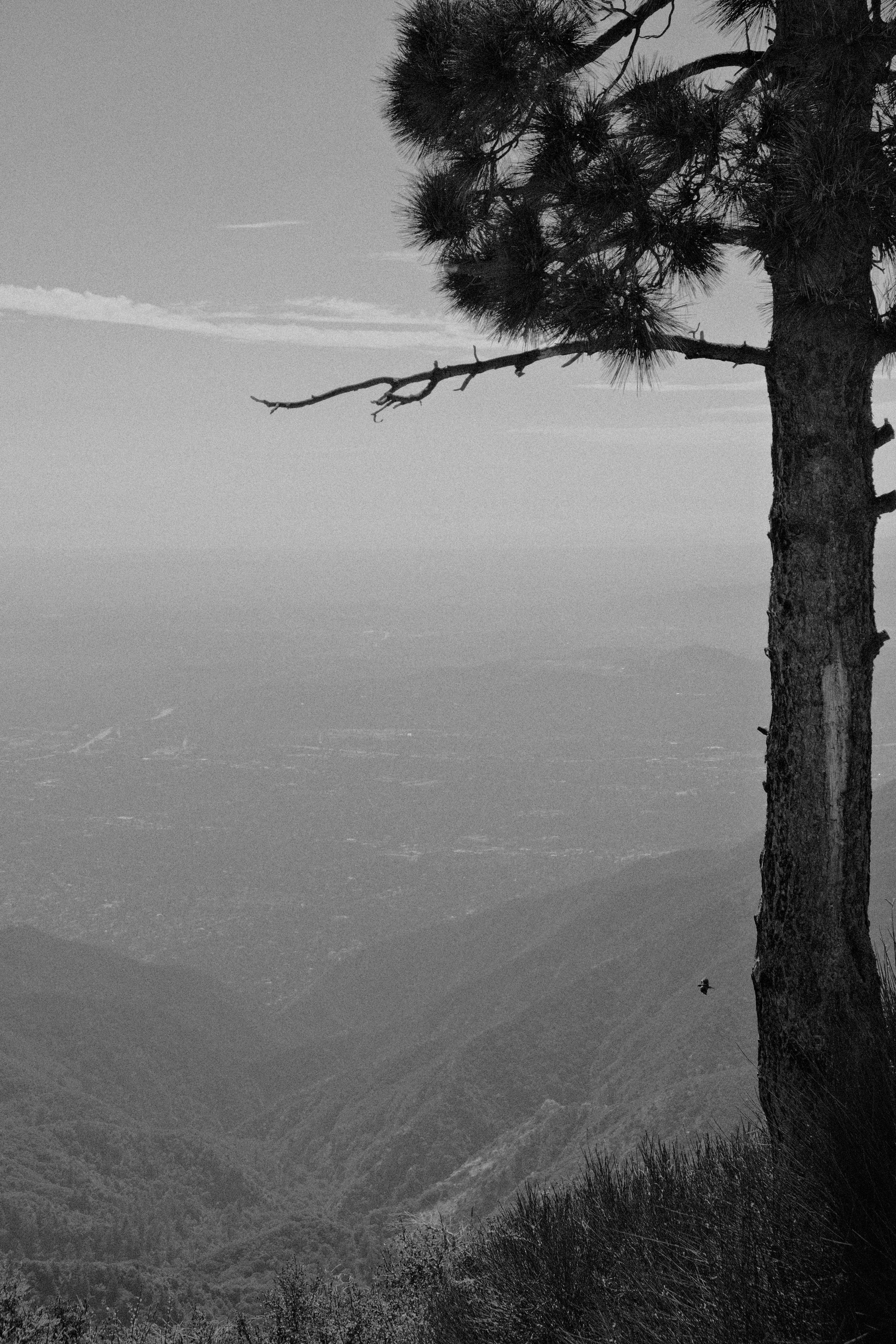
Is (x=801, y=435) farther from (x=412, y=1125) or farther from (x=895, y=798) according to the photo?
(x=895, y=798)

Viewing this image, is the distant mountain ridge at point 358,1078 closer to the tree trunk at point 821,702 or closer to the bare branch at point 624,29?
the tree trunk at point 821,702

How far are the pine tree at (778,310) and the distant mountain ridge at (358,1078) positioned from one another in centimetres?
1930

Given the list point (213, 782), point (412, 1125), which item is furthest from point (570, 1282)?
point (213, 782)

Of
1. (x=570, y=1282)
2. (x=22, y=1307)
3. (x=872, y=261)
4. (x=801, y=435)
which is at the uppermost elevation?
(x=872, y=261)

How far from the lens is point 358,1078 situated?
246 feet

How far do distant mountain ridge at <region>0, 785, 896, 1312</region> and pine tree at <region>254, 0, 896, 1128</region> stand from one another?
1930 cm

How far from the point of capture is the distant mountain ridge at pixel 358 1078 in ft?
128

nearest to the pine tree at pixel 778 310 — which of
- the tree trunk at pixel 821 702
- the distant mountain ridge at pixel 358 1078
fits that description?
the tree trunk at pixel 821 702

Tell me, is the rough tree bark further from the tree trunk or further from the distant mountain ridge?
the distant mountain ridge

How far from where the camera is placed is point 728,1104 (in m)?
31.3

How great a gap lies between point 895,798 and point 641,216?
83.1 m

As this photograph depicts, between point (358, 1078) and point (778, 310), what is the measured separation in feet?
258

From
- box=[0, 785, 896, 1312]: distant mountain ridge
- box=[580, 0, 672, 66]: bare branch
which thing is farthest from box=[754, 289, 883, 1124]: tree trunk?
box=[0, 785, 896, 1312]: distant mountain ridge

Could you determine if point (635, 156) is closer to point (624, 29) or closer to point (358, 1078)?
point (624, 29)
